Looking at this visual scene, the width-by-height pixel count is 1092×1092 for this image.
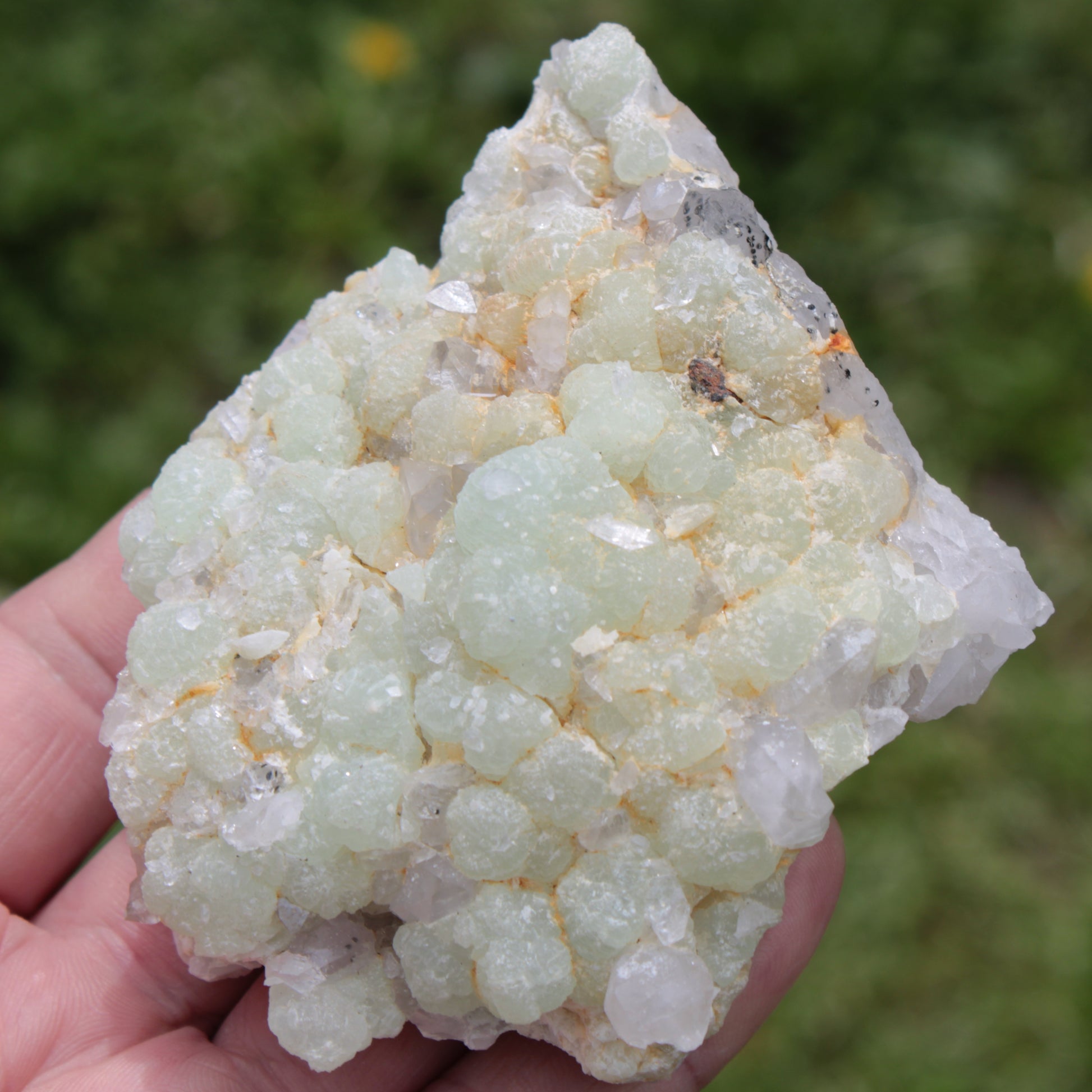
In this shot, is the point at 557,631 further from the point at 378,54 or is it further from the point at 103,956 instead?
the point at 378,54

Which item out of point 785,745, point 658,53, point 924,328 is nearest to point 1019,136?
point 924,328

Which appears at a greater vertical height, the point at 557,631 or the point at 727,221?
the point at 727,221

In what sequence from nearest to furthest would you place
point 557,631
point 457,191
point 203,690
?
point 557,631
point 203,690
point 457,191

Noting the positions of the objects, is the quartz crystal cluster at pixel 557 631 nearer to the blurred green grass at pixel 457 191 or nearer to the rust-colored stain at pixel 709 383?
the rust-colored stain at pixel 709 383

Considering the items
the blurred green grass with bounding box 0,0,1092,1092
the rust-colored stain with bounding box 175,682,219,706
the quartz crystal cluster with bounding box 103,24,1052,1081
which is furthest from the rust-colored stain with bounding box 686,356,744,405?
the blurred green grass with bounding box 0,0,1092,1092

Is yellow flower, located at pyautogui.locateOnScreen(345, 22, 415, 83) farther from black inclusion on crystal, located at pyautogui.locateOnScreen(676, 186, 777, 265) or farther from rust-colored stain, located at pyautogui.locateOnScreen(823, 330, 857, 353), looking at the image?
rust-colored stain, located at pyautogui.locateOnScreen(823, 330, 857, 353)

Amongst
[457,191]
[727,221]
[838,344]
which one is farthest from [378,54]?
[838,344]
